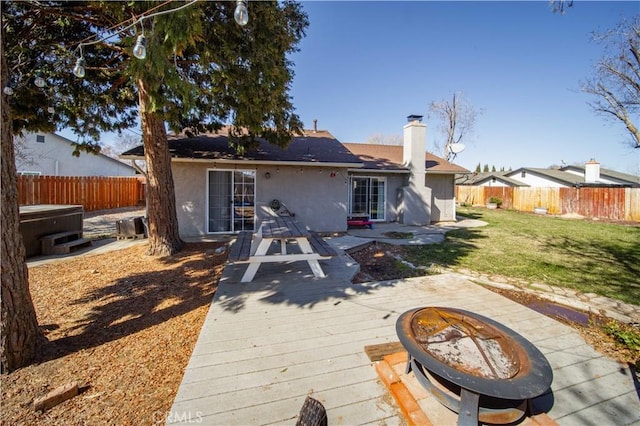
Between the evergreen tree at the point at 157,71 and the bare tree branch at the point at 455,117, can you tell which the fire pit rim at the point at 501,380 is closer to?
the evergreen tree at the point at 157,71

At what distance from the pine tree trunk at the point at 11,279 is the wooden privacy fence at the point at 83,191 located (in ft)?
45.6

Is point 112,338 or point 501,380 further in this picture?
point 112,338

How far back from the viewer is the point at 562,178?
2398 cm

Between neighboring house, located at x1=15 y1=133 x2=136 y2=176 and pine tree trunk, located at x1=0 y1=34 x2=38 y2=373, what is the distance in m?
16.4

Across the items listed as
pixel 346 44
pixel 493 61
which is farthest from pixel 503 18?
pixel 346 44

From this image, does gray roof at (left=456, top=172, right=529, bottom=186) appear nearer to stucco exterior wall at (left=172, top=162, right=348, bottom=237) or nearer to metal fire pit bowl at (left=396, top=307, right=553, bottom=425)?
stucco exterior wall at (left=172, top=162, right=348, bottom=237)

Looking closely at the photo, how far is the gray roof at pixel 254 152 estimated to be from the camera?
27.8 feet

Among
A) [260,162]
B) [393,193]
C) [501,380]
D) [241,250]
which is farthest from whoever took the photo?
[393,193]

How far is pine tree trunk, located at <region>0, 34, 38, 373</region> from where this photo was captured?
247 centimetres

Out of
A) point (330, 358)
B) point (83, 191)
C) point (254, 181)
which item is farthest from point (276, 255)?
point (83, 191)

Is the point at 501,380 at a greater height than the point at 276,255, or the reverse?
the point at 276,255

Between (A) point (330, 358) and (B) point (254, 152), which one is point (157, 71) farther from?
(B) point (254, 152)

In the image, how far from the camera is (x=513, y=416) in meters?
1.80

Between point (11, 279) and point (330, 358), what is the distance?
3.06 meters
